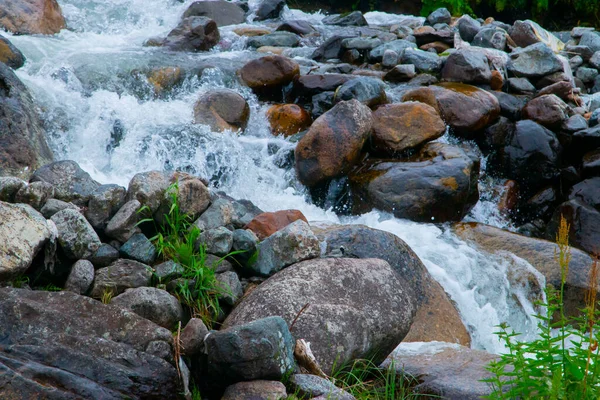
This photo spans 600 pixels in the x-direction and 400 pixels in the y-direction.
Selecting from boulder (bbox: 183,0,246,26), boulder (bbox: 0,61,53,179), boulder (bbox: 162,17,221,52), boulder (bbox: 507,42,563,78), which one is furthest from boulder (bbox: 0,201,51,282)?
boulder (bbox: 183,0,246,26)

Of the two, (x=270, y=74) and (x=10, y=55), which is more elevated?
(x=10, y=55)

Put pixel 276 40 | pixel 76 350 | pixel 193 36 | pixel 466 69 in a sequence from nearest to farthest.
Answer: pixel 76 350
pixel 466 69
pixel 193 36
pixel 276 40

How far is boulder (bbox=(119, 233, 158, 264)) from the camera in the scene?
143 inches

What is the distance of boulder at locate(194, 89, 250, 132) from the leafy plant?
508 cm

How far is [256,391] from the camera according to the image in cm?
277

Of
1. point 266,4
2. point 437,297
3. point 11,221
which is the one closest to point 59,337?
point 11,221

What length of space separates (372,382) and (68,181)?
7.37 ft

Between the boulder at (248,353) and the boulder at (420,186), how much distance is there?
13.6ft

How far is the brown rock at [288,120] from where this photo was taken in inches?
331

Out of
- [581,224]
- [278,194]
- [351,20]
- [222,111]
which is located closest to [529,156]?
[581,224]

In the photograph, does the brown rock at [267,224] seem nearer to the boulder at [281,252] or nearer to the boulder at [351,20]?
the boulder at [281,252]

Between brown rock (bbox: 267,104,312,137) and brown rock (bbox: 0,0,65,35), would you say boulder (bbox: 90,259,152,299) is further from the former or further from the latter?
brown rock (bbox: 0,0,65,35)

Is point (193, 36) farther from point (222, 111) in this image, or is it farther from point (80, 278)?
point (80, 278)

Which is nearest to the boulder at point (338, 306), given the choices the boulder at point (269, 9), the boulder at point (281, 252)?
the boulder at point (281, 252)
